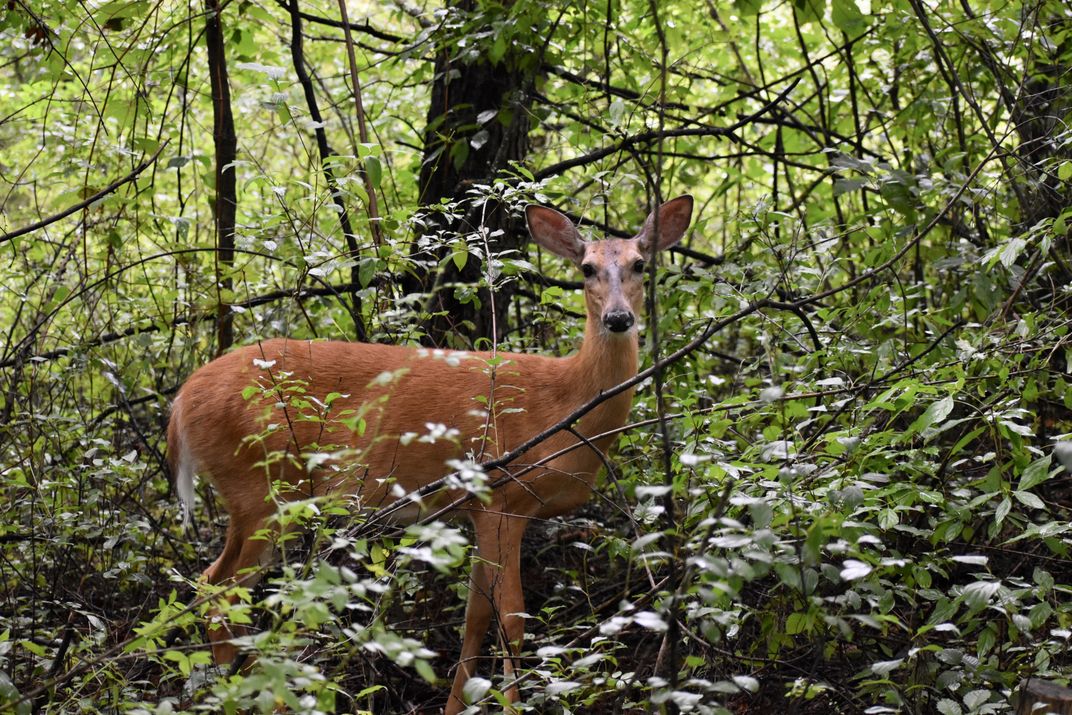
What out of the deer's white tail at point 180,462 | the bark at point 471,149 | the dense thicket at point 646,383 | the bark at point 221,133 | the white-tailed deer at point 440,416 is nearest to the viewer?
the dense thicket at point 646,383

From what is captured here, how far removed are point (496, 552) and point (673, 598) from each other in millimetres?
2324

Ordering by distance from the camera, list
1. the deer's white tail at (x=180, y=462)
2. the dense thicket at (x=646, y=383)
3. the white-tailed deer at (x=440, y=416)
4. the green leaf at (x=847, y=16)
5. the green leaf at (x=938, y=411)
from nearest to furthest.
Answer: the dense thicket at (x=646, y=383), the green leaf at (x=938, y=411), the white-tailed deer at (x=440, y=416), the deer's white tail at (x=180, y=462), the green leaf at (x=847, y=16)

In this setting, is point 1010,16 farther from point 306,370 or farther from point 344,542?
point 344,542

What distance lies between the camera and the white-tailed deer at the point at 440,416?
4.62 meters

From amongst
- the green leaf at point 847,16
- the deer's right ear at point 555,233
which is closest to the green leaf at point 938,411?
the deer's right ear at point 555,233

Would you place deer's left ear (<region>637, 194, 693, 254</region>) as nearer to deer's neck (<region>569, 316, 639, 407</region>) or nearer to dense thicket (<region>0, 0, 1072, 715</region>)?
dense thicket (<region>0, 0, 1072, 715</region>)

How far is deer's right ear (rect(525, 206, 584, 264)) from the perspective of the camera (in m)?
4.98

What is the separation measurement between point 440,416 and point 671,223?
55.0 inches

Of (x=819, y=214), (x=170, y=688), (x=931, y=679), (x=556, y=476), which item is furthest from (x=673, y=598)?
(x=819, y=214)

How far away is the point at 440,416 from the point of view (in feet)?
16.3

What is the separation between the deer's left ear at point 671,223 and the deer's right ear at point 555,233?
294mm

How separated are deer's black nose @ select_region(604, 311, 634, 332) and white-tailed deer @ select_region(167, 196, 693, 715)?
0.09 metres

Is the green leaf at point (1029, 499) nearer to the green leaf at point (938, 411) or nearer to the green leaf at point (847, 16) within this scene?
the green leaf at point (938, 411)

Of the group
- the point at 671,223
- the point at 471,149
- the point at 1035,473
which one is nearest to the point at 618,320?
the point at 671,223
